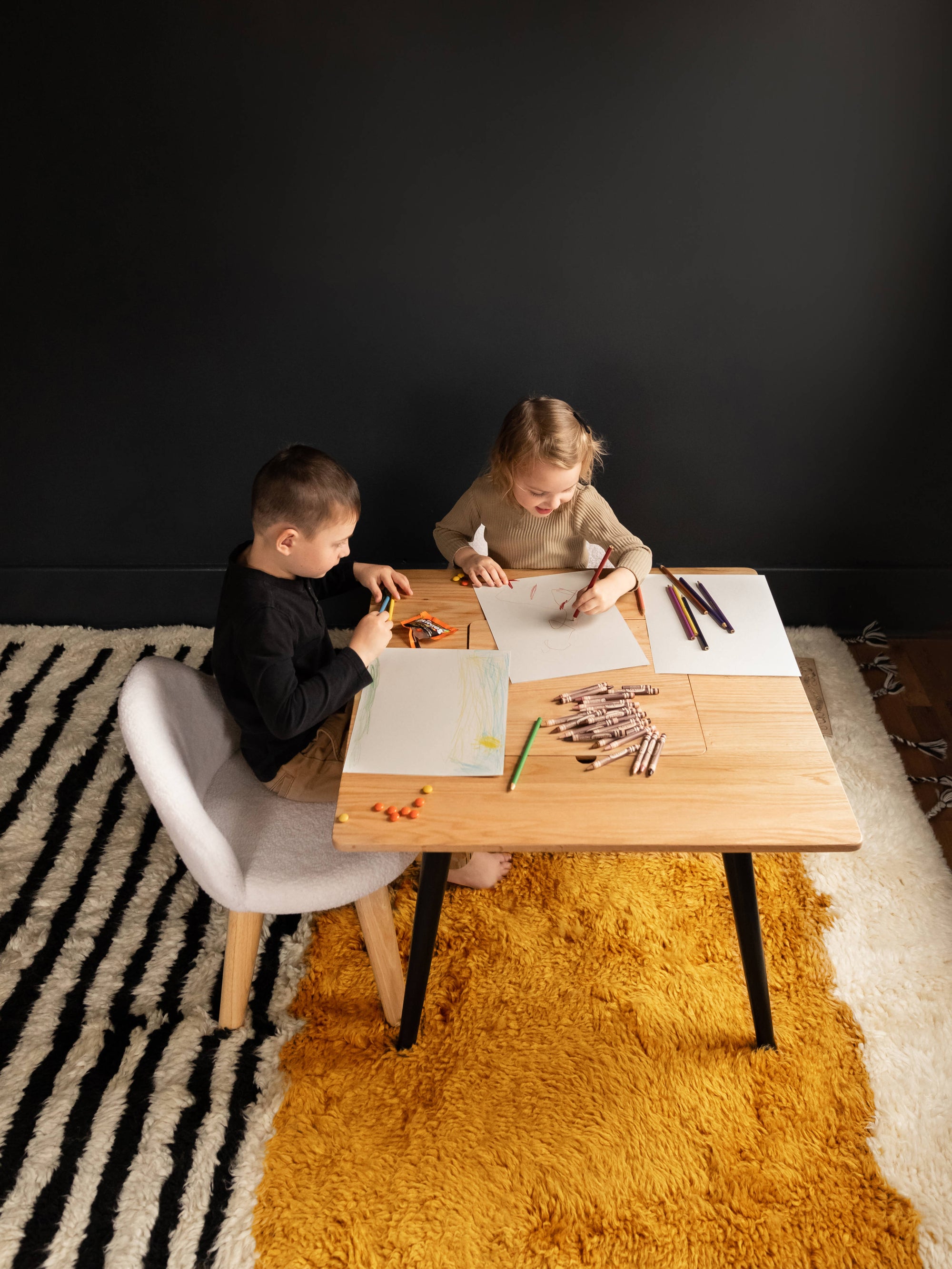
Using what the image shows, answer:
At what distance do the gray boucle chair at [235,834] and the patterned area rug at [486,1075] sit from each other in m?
0.15

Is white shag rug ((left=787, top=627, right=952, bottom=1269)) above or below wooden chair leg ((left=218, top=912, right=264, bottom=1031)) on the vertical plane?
above

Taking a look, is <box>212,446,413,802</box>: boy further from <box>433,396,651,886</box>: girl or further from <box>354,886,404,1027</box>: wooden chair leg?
<box>433,396,651,886</box>: girl

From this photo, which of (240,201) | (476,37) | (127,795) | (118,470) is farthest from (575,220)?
(127,795)

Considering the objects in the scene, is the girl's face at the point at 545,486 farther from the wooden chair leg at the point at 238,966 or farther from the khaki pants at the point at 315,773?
the wooden chair leg at the point at 238,966

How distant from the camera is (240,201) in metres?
1.91

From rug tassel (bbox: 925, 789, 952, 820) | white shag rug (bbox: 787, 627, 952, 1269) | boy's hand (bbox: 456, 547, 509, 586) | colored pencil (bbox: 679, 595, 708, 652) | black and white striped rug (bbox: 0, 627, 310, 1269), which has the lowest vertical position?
black and white striped rug (bbox: 0, 627, 310, 1269)

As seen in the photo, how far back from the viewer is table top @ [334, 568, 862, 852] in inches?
43.0

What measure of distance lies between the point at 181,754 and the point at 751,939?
3.20 feet

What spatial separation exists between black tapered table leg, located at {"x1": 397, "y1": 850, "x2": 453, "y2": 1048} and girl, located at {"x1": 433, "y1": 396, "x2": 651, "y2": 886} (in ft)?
1.15

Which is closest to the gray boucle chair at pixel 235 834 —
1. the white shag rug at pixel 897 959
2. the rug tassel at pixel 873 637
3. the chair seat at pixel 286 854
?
the chair seat at pixel 286 854

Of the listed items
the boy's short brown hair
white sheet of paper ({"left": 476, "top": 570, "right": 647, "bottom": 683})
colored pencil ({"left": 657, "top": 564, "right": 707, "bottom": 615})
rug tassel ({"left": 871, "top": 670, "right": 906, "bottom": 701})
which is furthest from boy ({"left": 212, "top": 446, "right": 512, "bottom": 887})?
rug tassel ({"left": 871, "top": 670, "right": 906, "bottom": 701})

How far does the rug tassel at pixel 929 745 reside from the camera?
2.12 metres

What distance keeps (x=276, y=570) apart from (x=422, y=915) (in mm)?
617

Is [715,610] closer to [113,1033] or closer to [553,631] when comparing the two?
[553,631]
